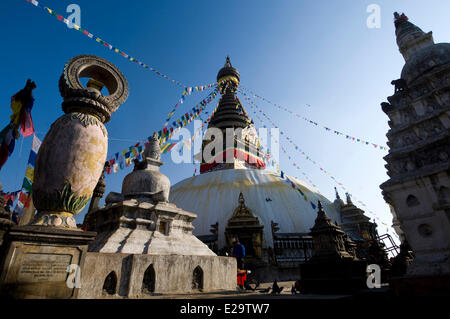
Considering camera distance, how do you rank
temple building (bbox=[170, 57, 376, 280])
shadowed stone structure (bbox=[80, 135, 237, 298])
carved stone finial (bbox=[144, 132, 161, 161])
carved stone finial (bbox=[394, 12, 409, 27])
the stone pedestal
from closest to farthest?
the stone pedestal
shadowed stone structure (bbox=[80, 135, 237, 298])
carved stone finial (bbox=[144, 132, 161, 161])
carved stone finial (bbox=[394, 12, 409, 27])
temple building (bbox=[170, 57, 376, 280])

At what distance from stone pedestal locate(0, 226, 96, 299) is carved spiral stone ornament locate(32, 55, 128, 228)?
0.28 m

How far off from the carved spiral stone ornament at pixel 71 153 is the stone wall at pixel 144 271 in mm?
1529

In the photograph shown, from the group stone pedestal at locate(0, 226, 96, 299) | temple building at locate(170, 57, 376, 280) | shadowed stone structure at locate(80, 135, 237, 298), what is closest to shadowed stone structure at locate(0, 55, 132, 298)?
stone pedestal at locate(0, 226, 96, 299)

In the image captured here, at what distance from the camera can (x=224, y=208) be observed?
58.2 feet

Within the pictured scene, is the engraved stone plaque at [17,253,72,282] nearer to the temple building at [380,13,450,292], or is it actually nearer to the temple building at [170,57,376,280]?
the temple building at [380,13,450,292]

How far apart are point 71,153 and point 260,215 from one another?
48.7ft

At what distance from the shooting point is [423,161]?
7.58m

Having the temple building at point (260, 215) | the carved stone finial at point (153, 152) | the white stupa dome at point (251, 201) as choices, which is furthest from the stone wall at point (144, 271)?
the white stupa dome at point (251, 201)

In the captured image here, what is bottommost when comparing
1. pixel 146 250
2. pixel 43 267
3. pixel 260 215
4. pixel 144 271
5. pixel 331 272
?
pixel 331 272

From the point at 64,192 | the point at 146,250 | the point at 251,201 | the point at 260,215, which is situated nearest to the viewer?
the point at 64,192

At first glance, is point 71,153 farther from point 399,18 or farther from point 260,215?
point 399,18

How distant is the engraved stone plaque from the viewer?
291 cm

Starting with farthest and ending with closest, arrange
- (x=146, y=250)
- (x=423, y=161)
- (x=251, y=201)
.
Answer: (x=251, y=201)
(x=423, y=161)
(x=146, y=250)

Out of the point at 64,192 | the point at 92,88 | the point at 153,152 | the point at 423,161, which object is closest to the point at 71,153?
the point at 64,192
